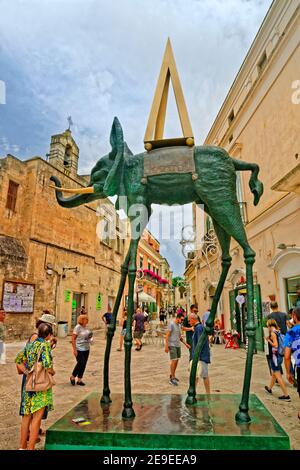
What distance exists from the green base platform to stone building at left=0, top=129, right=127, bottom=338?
10586mm

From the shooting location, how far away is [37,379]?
310 centimetres

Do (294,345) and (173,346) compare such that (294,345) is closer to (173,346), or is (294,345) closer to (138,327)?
(173,346)

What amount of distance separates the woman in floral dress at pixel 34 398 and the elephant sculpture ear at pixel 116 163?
1662 millimetres

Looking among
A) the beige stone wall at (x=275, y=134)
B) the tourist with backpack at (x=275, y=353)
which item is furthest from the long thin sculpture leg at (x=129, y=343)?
the beige stone wall at (x=275, y=134)

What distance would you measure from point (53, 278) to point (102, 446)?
13.3m

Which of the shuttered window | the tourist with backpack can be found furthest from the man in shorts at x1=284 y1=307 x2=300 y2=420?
the shuttered window

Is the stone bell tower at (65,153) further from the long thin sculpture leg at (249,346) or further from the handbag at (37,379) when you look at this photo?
the long thin sculpture leg at (249,346)

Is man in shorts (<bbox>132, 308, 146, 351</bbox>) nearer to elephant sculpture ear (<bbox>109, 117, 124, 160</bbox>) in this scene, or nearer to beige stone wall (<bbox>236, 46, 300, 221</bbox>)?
beige stone wall (<bbox>236, 46, 300, 221</bbox>)

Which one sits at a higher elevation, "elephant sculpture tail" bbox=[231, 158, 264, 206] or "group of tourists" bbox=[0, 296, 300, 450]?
"elephant sculpture tail" bbox=[231, 158, 264, 206]

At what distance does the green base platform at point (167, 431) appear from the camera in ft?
6.82

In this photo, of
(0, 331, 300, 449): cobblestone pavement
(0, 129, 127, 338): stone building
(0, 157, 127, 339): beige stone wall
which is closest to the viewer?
(0, 331, 300, 449): cobblestone pavement

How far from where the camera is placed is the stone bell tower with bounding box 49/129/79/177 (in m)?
16.2

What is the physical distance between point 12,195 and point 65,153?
186 inches
